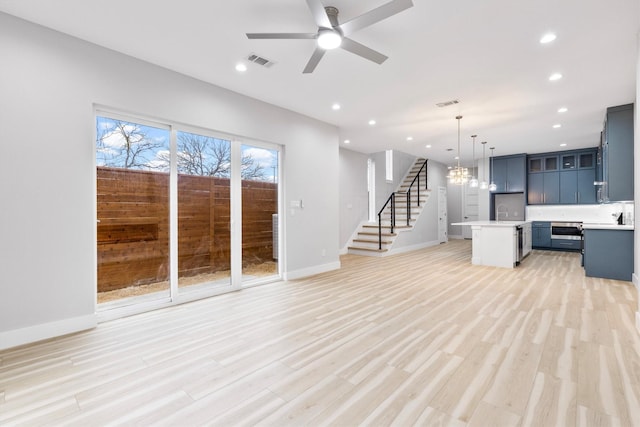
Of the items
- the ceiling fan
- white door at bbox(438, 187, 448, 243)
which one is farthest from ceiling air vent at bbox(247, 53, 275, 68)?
white door at bbox(438, 187, 448, 243)

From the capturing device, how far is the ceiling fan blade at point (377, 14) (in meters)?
2.19

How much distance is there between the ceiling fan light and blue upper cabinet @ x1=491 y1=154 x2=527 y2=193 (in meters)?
8.90

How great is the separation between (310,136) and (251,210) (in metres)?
1.85

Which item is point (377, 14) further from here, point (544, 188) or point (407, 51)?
point (544, 188)

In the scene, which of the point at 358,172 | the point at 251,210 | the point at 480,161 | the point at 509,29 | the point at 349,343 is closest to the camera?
the point at 349,343

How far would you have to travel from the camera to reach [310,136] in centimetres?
570

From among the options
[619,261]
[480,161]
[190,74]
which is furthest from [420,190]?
[190,74]

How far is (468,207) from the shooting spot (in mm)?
12055

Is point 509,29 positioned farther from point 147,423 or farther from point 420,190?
point 420,190

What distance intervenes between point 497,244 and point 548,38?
433 cm

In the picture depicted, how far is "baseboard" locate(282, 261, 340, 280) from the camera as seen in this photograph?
5.29 metres

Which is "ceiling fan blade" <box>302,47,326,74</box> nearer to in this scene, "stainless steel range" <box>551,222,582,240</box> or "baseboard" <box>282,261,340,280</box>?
"baseboard" <box>282,261,340,280</box>

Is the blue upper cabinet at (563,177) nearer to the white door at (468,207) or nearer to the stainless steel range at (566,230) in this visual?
the stainless steel range at (566,230)

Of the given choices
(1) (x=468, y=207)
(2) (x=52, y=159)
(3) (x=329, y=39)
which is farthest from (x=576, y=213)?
(2) (x=52, y=159)
